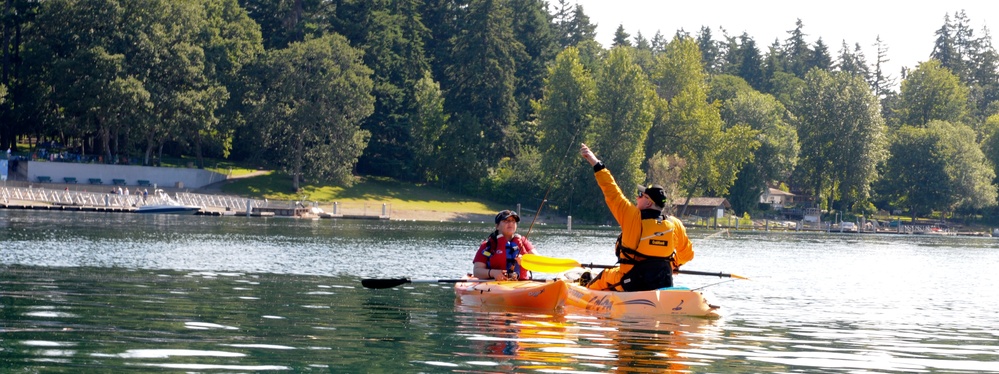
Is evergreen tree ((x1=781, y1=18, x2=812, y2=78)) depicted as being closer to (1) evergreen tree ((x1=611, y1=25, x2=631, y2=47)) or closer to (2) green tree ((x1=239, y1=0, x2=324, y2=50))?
(1) evergreen tree ((x1=611, y1=25, x2=631, y2=47))

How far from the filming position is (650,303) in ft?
60.4

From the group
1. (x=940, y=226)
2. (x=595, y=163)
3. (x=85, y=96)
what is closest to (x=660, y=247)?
(x=595, y=163)

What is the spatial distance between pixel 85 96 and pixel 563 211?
122 ft

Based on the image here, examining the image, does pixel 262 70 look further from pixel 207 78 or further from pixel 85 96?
pixel 85 96

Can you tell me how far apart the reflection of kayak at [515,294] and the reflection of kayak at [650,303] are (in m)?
0.87

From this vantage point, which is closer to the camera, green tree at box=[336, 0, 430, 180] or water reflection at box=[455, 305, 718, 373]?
water reflection at box=[455, 305, 718, 373]

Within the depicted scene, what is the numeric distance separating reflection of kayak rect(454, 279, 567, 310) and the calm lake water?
39 cm

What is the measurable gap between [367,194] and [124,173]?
18.8 m

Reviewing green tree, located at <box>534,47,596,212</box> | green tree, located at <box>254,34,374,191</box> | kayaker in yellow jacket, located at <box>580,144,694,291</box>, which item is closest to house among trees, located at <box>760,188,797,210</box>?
green tree, located at <box>534,47,596,212</box>

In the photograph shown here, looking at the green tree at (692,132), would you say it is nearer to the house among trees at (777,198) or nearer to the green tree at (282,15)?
the house among trees at (777,198)

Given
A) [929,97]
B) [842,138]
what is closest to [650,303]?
[842,138]

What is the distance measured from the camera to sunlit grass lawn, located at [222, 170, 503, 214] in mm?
94938

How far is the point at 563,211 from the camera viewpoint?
99375 mm

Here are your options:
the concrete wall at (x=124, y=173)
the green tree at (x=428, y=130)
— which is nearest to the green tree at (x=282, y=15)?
the green tree at (x=428, y=130)
